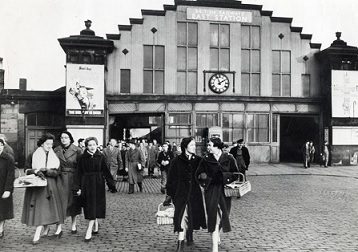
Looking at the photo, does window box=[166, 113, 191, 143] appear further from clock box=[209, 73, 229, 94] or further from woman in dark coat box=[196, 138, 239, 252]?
woman in dark coat box=[196, 138, 239, 252]

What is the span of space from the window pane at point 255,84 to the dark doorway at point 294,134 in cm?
321

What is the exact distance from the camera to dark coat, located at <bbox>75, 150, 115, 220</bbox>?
6.93m

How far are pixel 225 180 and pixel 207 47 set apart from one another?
1818 cm

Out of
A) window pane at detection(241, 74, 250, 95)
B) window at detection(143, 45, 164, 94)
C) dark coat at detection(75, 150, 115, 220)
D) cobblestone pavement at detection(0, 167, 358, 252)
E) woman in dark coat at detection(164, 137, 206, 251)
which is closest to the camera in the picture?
woman in dark coat at detection(164, 137, 206, 251)

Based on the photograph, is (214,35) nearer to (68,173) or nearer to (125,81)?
(125,81)

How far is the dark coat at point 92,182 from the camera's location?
6.93 m

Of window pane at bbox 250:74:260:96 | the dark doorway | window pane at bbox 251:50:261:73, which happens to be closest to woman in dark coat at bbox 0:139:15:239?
window pane at bbox 250:74:260:96

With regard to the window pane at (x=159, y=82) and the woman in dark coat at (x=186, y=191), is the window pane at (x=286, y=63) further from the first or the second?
the woman in dark coat at (x=186, y=191)

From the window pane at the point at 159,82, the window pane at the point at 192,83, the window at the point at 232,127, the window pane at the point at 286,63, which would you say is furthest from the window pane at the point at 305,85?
the window pane at the point at 159,82

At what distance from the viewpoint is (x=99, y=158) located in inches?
281

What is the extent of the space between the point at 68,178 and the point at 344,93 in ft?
67.4

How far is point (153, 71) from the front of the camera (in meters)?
22.8

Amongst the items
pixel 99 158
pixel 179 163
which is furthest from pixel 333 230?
pixel 99 158

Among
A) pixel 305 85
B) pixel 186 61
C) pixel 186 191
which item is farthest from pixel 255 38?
pixel 186 191
